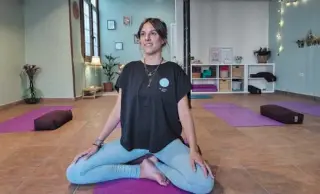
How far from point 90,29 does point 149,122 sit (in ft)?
26.7

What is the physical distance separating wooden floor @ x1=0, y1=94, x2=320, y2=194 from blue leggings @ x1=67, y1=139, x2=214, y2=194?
0.10 meters

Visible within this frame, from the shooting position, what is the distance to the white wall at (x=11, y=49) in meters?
5.68

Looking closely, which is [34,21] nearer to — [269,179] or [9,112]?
[9,112]

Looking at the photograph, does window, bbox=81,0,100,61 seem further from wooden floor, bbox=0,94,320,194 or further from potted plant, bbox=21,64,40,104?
wooden floor, bbox=0,94,320,194

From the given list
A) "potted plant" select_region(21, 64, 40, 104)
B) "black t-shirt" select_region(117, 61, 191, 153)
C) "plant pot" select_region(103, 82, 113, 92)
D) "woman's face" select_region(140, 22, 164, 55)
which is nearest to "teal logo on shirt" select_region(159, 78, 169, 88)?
"black t-shirt" select_region(117, 61, 191, 153)

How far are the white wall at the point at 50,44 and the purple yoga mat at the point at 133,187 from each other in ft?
18.1

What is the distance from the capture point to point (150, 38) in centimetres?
171

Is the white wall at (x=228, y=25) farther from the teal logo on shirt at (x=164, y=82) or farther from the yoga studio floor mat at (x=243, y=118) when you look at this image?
the teal logo on shirt at (x=164, y=82)

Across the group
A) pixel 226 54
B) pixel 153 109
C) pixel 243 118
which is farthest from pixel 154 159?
pixel 226 54

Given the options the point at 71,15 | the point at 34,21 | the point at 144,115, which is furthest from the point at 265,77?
the point at 144,115

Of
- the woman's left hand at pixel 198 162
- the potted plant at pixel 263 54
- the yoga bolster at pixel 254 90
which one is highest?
the potted plant at pixel 263 54

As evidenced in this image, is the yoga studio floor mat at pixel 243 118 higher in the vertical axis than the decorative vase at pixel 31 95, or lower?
lower

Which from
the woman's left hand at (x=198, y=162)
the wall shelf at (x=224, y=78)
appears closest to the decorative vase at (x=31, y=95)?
the wall shelf at (x=224, y=78)

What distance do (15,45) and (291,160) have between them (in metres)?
5.81
